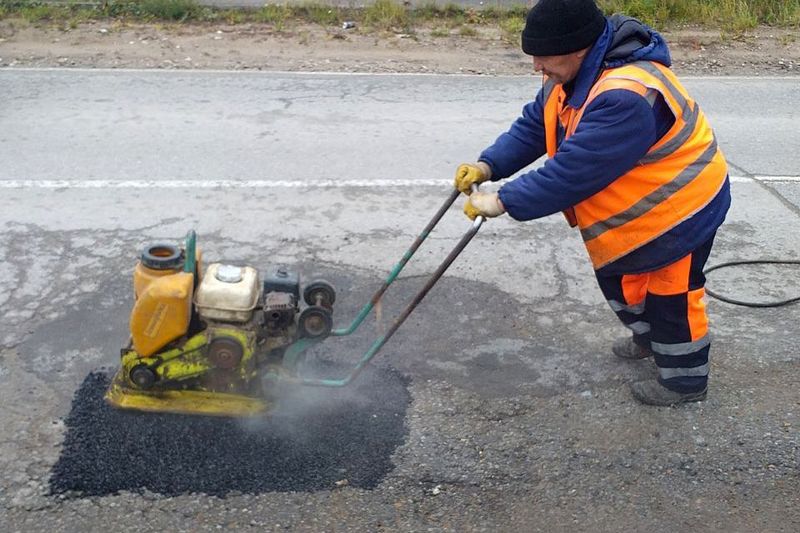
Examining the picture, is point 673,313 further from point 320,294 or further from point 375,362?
point 320,294

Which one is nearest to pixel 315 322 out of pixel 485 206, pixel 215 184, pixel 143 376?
pixel 143 376

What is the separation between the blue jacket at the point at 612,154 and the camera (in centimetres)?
321

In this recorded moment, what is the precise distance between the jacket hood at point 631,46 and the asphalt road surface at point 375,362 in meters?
1.47

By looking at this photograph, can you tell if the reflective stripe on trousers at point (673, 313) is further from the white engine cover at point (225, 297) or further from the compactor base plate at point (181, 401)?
the compactor base plate at point (181, 401)

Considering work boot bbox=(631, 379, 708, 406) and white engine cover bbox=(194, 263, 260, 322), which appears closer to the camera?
white engine cover bbox=(194, 263, 260, 322)

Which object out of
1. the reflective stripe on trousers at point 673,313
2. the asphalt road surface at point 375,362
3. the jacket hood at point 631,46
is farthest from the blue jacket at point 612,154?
the asphalt road surface at point 375,362

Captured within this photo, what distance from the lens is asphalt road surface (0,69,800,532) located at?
128 inches

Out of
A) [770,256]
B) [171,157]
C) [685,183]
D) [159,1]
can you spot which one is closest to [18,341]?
[171,157]

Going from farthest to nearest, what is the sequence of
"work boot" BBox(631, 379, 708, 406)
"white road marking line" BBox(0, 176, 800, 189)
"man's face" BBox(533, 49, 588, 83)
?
"white road marking line" BBox(0, 176, 800, 189), "work boot" BBox(631, 379, 708, 406), "man's face" BBox(533, 49, 588, 83)

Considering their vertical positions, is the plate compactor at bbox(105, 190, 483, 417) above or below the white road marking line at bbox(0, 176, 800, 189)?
above

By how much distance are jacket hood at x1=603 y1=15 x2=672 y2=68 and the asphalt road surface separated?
1474 mm

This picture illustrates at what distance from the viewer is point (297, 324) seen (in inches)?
140

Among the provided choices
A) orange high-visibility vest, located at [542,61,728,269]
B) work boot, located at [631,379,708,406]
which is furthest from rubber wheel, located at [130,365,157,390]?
work boot, located at [631,379,708,406]

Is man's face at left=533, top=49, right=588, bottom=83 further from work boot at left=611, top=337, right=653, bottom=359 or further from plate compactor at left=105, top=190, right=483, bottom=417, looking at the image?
work boot at left=611, top=337, right=653, bottom=359
